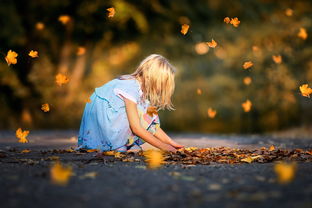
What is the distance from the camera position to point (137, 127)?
4887 millimetres

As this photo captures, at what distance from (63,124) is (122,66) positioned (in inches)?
151

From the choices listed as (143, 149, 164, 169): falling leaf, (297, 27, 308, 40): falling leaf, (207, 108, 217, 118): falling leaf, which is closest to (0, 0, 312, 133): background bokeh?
(207, 108, 217, 118): falling leaf

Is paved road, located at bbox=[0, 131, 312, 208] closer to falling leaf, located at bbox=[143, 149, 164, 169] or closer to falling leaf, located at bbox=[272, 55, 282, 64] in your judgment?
falling leaf, located at bbox=[143, 149, 164, 169]

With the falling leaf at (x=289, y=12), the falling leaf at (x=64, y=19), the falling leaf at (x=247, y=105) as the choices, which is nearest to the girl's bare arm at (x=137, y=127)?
the falling leaf at (x=64, y=19)

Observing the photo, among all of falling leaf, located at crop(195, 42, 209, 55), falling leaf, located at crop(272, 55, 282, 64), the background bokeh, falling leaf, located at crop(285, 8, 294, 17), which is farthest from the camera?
falling leaf, located at crop(195, 42, 209, 55)

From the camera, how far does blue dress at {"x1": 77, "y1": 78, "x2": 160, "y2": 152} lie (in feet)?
17.1

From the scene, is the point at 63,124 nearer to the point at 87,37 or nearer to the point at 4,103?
the point at 4,103

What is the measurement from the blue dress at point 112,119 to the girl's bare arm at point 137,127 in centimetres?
15

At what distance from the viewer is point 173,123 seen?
54.6 ft

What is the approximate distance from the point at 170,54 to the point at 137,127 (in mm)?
10968

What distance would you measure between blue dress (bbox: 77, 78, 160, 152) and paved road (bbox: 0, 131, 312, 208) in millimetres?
1044

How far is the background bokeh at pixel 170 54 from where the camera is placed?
12.2 m

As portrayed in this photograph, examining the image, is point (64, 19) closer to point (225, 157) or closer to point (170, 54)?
point (170, 54)

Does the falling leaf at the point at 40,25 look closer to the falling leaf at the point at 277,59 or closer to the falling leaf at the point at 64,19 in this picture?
the falling leaf at the point at 64,19
